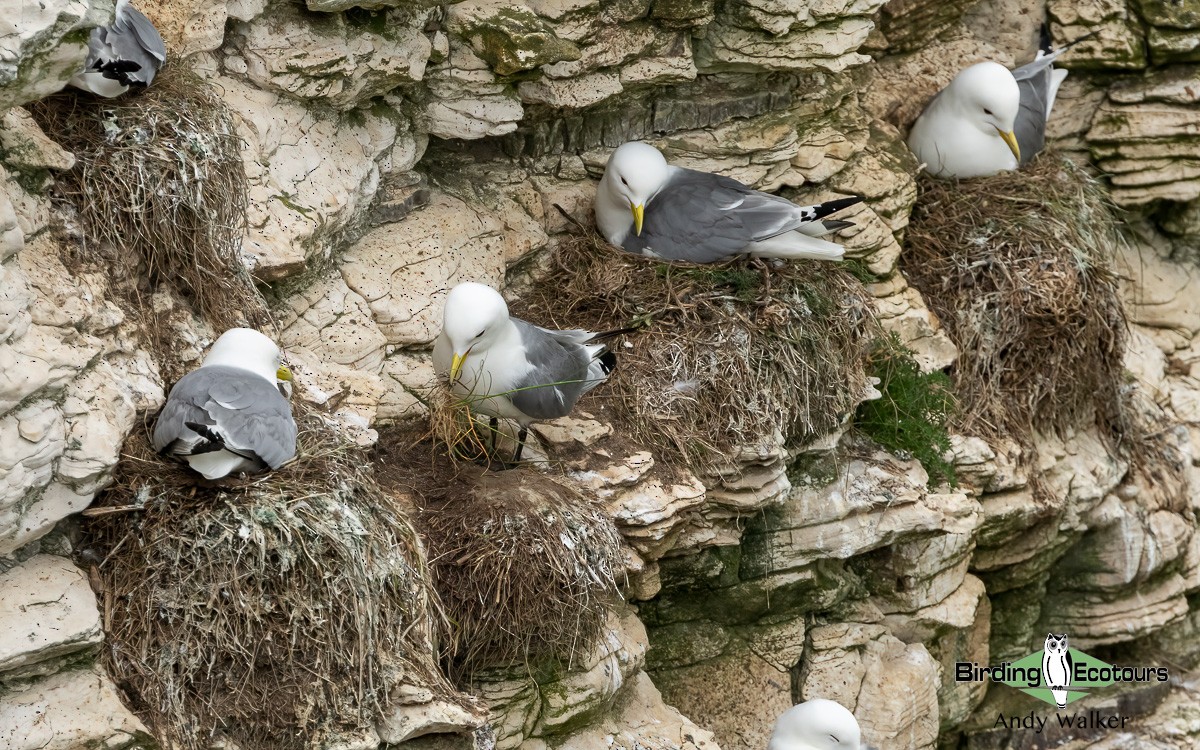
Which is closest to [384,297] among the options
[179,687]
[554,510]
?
[554,510]

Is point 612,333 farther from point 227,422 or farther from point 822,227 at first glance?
point 227,422

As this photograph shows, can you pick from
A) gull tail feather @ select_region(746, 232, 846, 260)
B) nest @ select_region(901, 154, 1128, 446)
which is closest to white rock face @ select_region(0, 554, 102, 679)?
gull tail feather @ select_region(746, 232, 846, 260)

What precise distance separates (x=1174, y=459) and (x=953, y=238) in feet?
5.54

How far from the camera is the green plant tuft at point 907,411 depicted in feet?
21.2

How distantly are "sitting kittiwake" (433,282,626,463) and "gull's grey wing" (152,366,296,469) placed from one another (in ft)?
2.41

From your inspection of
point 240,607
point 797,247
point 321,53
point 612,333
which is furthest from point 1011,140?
point 240,607

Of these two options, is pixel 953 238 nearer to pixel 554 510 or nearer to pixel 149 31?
pixel 554 510

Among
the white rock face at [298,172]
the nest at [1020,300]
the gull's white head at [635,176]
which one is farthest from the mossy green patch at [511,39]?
the nest at [1020,300]

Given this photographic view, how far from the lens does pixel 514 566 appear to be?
4820 mm

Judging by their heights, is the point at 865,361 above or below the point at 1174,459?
above

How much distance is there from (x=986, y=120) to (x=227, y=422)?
4418 millimetres

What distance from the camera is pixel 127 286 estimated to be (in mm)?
4562

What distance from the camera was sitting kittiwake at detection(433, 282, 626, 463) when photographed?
493 centimetres

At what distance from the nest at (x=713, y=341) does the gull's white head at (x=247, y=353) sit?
5.28 feet
